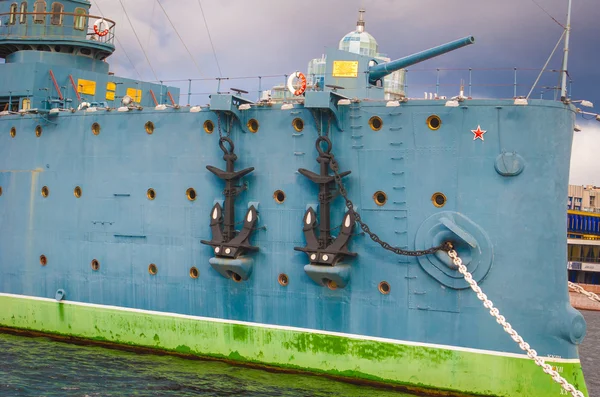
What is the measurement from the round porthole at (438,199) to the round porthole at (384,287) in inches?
89.5

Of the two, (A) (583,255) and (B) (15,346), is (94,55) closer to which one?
(B) (15,346)

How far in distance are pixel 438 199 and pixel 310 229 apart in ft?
10.5

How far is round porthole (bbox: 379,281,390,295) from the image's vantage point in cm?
1892

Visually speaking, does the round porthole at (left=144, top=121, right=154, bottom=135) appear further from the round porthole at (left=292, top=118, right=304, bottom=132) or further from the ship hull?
the round porthole at (left=292, top=118, right=304, bottom=132)

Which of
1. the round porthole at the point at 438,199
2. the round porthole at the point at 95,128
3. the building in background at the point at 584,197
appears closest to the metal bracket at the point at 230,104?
the round porthole at the point at 95,128

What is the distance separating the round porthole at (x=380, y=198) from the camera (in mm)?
19062

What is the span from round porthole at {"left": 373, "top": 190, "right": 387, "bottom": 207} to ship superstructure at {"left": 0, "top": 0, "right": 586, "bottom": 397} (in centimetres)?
3

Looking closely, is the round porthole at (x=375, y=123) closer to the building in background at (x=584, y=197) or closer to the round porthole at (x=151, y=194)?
the round porthole at (x=151, y=194)

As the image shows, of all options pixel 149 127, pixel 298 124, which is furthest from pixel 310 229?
pixel 149 127

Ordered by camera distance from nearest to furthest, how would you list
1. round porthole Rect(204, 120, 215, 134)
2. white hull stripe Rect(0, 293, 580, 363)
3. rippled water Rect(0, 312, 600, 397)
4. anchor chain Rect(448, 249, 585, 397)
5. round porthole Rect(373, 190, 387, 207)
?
anchor chain Rect(448, 249, 585, 397) → white hull stripe Rect(0, 293, 580, 363) → rippled water Rect(0, 312, 600, 397) → round porthole Rect(373, 190, 387, 207) → round porthole Rect(204, 120, 215, 134)

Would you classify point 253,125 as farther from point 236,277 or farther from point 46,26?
point 46,26

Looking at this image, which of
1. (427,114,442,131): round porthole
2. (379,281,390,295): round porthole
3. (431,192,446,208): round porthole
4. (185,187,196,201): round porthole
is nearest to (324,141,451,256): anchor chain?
(379,281,390,295): round porthole

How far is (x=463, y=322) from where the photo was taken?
18.2m

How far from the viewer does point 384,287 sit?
19.0 metres
